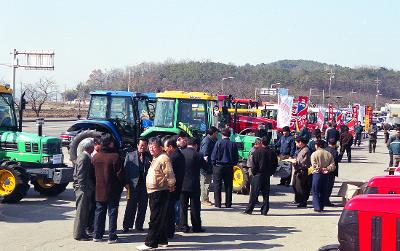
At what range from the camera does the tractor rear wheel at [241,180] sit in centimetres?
1577

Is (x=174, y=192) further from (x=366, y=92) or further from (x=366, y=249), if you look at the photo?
(x=366, y=92)

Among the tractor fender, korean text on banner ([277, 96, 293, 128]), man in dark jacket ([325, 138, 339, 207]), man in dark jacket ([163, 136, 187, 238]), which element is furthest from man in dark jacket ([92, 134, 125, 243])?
korean text on banner ([277, 96, 293, 128])

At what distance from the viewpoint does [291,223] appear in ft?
39.7

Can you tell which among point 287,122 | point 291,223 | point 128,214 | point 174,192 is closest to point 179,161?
point 174,192

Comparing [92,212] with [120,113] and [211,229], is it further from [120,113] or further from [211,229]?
[120,113]

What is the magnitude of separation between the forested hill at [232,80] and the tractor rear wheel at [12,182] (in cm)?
8824

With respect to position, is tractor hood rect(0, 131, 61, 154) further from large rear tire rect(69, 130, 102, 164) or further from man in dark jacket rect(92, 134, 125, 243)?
man in dark jacket rect(92, 134, 125, 243)

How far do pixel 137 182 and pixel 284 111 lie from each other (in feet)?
46.0

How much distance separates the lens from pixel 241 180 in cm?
1591

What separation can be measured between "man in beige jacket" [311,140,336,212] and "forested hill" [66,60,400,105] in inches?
3436

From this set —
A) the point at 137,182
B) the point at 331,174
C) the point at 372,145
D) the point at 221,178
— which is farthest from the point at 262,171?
the point at 372,145

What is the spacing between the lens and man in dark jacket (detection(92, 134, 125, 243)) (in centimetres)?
966

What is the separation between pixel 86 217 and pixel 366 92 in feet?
461

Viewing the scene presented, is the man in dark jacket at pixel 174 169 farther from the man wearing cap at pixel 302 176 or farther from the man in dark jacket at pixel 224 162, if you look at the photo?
the man wearing cap at pixel 302 176
